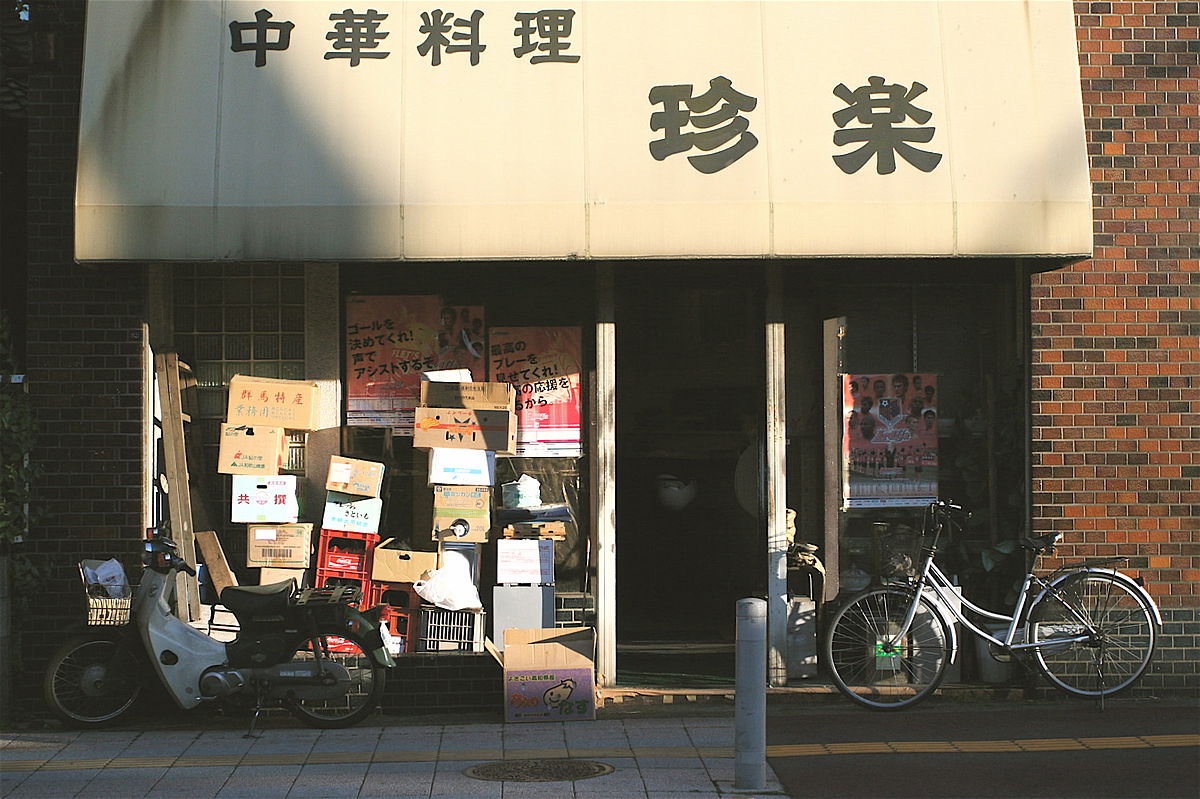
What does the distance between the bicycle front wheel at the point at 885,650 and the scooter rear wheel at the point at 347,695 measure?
3.01 m

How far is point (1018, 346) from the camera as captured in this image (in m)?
9.34

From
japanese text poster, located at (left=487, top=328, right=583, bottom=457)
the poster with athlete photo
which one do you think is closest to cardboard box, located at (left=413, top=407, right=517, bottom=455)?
japanese text poster, located at (left=487, top=328, right=583, bottom=457)

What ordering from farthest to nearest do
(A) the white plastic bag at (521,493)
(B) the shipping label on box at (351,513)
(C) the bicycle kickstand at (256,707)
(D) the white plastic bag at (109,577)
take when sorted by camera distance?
1. (A) the white plastic bag at (521,493)
2. (B) the shipping label on box at (351,513)
3. (D) the white plastic bag at (109,577)
4. (C) the bicycle kickstand at (256,707)

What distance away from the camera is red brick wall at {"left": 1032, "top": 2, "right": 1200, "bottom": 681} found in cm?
902

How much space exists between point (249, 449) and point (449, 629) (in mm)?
1849

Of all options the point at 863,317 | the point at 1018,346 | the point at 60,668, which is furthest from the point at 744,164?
the point at 60,668

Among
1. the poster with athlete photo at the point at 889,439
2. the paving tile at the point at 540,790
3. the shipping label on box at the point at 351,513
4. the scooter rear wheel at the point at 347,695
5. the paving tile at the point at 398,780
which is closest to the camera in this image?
the paving tile at the point at 540,790

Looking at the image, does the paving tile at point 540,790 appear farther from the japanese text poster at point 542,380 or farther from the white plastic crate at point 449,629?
the japanese text poster at point 542,380

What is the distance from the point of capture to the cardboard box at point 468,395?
356 inches

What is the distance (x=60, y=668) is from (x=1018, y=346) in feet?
22.4

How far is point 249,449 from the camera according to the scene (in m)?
8.92

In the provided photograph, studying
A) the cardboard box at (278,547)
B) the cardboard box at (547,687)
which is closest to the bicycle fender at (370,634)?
the cardboard box at (547,687)

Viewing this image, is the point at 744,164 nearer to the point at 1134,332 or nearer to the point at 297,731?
the point at 1134,332

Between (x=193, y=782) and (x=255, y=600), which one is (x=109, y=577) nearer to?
(x=255, y=600)
